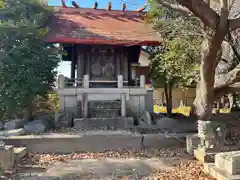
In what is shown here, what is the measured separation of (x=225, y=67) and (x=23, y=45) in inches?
291

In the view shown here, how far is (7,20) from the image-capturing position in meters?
9.87

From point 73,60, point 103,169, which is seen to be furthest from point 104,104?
point 103,169

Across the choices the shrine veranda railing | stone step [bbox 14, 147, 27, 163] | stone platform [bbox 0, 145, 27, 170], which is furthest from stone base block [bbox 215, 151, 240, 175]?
the shrine veranda railing

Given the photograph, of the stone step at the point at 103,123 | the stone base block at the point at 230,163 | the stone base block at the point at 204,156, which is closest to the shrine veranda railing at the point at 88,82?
the stone step at the point at 103,123

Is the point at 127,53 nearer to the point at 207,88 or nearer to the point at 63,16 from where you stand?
the point at 63,16

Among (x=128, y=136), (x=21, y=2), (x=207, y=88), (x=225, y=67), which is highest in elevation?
(x=21, y=2)

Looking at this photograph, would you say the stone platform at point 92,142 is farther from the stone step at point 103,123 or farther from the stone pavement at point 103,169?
the stone step at point 103,123

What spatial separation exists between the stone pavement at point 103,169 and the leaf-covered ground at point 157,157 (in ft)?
0.57

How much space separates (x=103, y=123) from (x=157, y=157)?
3321mm

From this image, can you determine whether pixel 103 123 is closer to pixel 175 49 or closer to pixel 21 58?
pixel 21 58

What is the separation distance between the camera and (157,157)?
6844 mm

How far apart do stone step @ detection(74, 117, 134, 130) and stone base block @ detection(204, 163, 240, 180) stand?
4347 millimetres

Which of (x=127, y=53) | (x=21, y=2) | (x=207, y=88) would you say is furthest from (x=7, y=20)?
(x=207, y=88)

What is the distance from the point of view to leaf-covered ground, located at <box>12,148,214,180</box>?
16.9 ft
